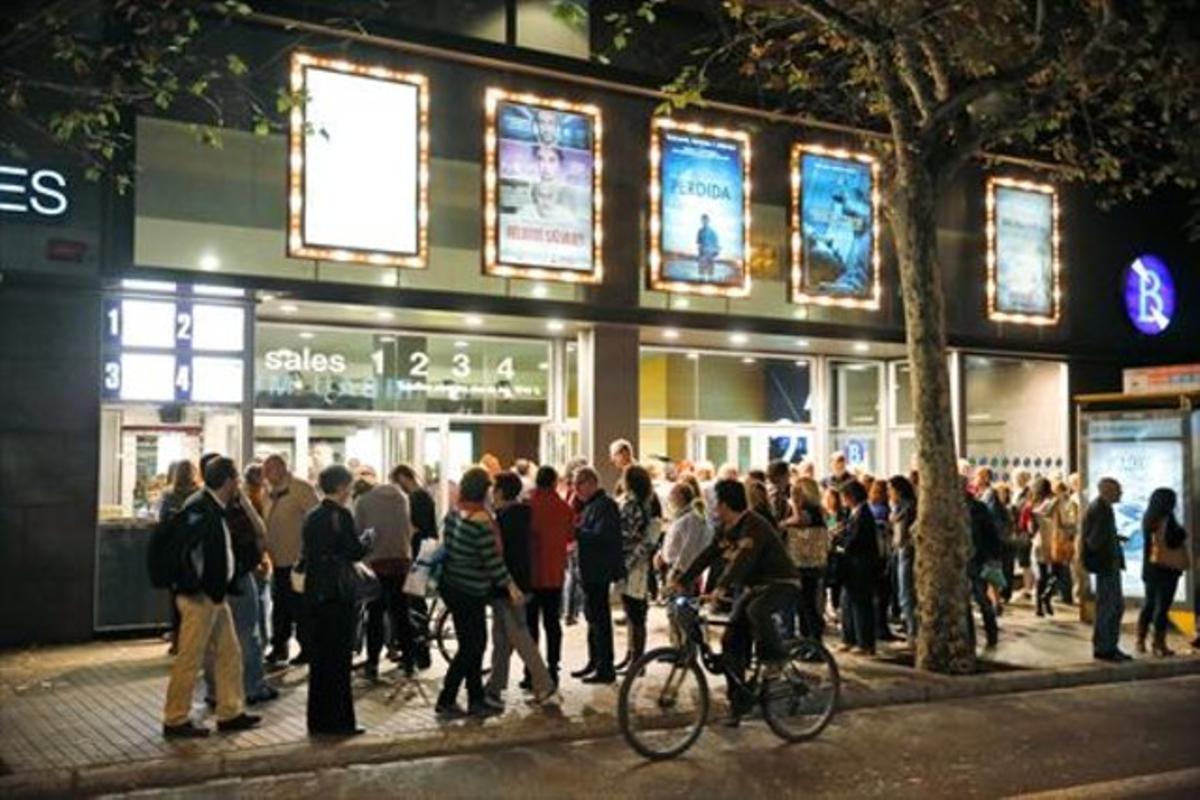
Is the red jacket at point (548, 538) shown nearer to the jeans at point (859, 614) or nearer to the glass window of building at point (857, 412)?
the jeans at point (859, 614)

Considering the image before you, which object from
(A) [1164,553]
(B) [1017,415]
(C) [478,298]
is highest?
(C) [478,298]

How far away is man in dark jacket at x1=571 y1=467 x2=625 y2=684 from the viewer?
1112 cm

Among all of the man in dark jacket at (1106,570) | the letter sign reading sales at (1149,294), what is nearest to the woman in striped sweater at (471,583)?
the man in dark jacket at (1106,570)

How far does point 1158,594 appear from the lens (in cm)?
Answer: 1334

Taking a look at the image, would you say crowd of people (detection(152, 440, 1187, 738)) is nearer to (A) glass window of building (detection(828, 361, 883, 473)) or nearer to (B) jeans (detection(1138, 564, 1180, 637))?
(B) jeans (detection(1138, 564, 1180, 637))

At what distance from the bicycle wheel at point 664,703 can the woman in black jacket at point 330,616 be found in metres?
2.03

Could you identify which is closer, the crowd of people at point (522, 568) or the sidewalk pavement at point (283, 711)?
the sidewalk pavement at point (283, 711)

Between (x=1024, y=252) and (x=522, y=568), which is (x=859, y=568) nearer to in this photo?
(x=522, y=568)

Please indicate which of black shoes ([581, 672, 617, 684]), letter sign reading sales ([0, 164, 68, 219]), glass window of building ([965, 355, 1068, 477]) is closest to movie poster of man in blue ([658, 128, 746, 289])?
glass window of building ([965, 355, 1068, 477])

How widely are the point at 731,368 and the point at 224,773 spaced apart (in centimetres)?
1337

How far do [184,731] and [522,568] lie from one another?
9.86 feet

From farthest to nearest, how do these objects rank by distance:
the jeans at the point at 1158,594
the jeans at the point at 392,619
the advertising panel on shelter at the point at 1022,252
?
the advertising panel on shelter at the point at 1022,252 < the jeans at the point at 1158,594 < the jeans at the point at 392,619

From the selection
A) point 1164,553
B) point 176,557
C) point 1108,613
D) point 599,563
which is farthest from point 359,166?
point 1164,553

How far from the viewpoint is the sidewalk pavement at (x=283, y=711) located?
8359mm
